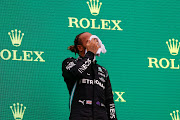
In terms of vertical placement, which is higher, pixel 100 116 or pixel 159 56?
pixel 159 56

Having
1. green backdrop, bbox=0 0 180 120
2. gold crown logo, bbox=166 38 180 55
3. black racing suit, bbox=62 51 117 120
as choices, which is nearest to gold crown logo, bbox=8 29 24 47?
green backdrop, bbox=0 0 180 120

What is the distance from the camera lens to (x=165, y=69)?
2.79 meters

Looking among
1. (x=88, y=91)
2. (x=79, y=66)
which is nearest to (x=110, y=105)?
(x=88, y=91)

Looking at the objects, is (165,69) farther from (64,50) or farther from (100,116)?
(100,116)

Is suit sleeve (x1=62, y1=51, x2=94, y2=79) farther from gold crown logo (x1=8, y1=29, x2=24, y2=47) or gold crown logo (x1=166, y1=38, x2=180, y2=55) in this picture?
gold crown logo (x1=166, y1=38, x2=180, y2=55)

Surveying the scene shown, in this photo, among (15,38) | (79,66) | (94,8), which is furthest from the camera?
(94,8)

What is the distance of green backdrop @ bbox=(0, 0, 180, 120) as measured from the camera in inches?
103

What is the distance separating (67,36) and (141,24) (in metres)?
0.60

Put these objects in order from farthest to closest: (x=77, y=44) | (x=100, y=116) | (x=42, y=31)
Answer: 1. (x=42, y=31)
2. (x=77, y=44)
3. (x=100, y=116)

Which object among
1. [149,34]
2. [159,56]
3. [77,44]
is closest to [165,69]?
[159,56]

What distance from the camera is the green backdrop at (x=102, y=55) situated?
2.60m

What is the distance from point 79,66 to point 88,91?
144 mm

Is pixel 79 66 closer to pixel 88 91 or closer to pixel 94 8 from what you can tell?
pixel 88 91

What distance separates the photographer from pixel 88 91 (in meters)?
1.90
